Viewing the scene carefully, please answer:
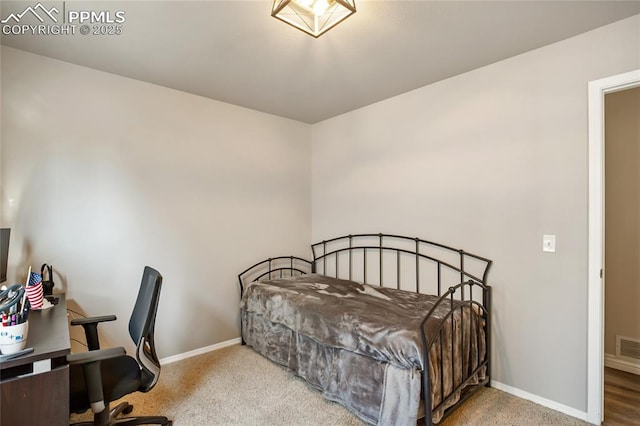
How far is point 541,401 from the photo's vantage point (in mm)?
2207

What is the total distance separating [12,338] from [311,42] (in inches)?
87.9

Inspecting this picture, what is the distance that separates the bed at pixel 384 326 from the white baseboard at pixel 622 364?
4.36 feet

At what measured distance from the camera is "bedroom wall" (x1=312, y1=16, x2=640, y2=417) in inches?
81.8

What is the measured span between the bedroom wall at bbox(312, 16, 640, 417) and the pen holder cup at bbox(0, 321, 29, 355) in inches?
106

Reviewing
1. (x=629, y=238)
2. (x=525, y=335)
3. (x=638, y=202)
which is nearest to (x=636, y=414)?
(x=525, y=335)

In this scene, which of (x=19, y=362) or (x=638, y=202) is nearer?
(x=19, y=362)

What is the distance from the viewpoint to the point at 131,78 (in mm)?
2713

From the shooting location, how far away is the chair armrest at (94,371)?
57.5 inches

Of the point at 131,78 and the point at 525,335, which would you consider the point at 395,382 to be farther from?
the point at 131,78

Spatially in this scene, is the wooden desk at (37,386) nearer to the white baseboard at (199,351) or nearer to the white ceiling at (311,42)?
the white baseboard at (199,351)

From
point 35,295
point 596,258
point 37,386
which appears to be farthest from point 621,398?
point 35,295

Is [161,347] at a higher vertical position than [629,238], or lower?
lower

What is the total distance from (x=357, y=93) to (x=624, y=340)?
3.22 meters

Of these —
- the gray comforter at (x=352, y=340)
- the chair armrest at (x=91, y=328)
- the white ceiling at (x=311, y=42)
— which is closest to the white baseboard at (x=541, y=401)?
the gray comforter at (x=352, y=340)
